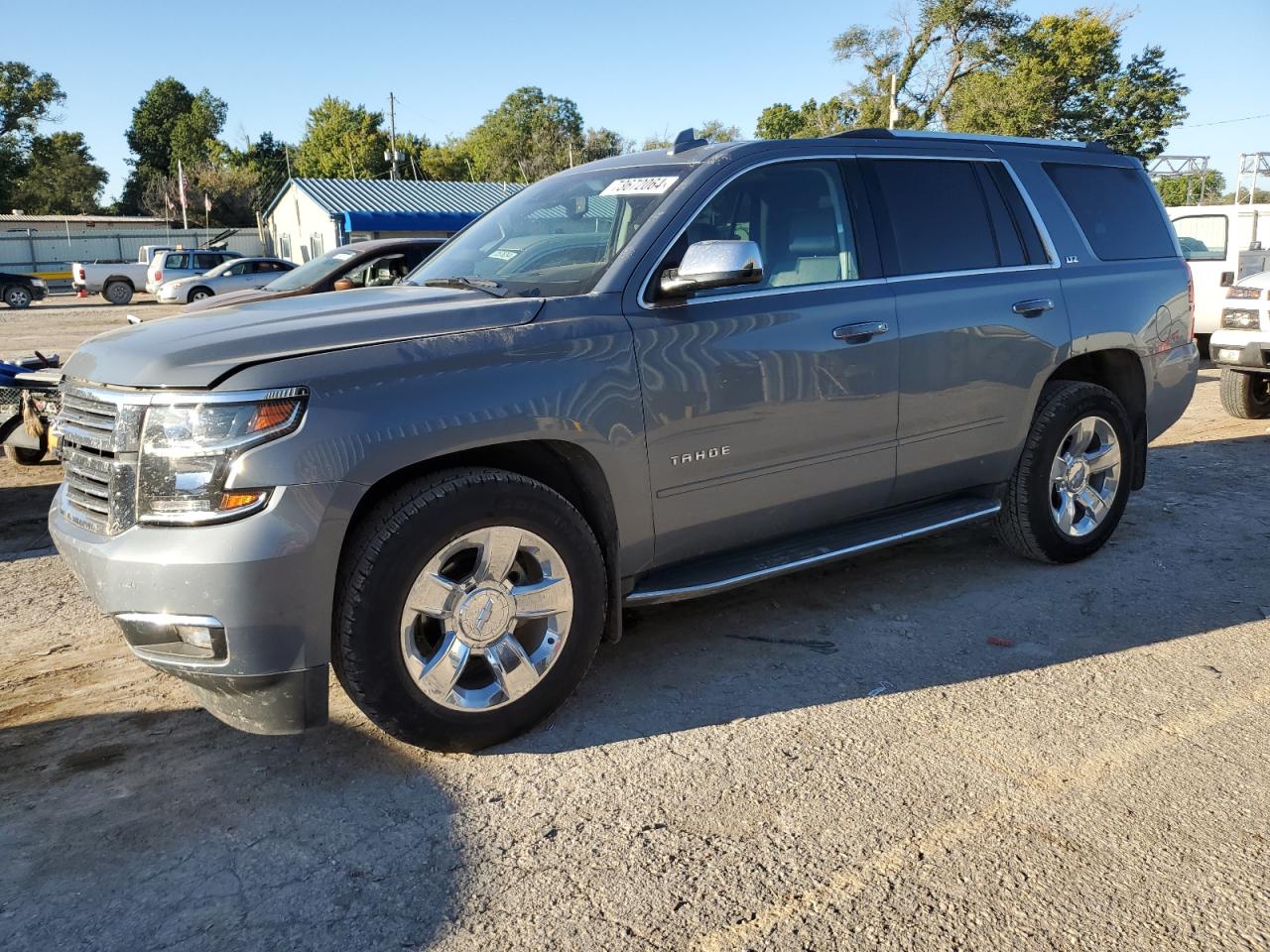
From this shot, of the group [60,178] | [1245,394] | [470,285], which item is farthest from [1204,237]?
[60,178]

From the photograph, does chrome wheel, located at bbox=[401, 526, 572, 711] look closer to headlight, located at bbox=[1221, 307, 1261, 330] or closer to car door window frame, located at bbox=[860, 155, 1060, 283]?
car door window frame, located at bbox=[860, 155, 1060, 283]

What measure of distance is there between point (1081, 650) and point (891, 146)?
2272mm

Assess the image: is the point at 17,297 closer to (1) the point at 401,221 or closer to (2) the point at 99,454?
(1) the point at 401,221

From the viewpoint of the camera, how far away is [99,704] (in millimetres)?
3758

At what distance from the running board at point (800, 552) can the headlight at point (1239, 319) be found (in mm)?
5642

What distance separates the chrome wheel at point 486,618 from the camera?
10.4 ft

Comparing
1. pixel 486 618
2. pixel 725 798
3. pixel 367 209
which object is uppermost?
pixel 367 209

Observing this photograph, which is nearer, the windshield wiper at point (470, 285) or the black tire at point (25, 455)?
the windshield wiper at point (470, 285)

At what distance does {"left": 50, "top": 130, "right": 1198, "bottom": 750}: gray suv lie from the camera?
290 centimetres

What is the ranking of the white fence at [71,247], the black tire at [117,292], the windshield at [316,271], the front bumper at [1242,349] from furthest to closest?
the white fence at [71,247] → the black tire at [117,292] → the windshield at [316,271] → the front bumper at [1242,349]

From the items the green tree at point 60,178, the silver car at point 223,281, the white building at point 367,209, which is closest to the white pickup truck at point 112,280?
the silver car at point 223,281

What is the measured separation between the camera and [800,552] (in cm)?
397

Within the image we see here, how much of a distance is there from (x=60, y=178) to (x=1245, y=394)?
8180cm

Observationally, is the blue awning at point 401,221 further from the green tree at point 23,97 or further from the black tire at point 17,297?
the green tree at point 23,97
